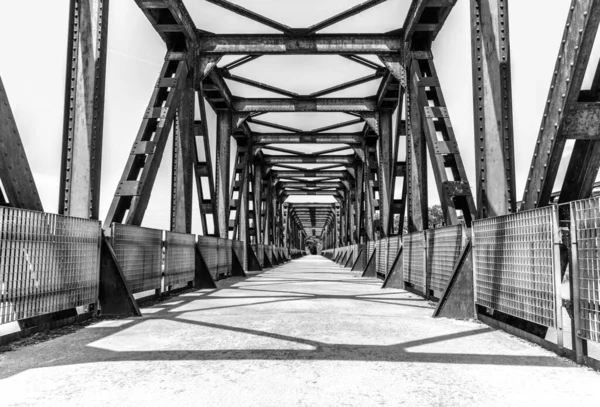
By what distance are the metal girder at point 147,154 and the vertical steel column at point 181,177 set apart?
832 mm

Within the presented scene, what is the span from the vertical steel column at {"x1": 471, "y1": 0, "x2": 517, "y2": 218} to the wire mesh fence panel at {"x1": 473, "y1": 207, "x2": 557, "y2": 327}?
0.71 meters

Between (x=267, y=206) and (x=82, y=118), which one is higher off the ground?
(x=267, y=206)

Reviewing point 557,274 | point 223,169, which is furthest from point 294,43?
point 557,274

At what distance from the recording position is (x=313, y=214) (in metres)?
60.8

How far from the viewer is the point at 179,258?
9094 mm

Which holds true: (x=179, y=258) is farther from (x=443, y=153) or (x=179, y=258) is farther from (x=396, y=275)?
(x=443, y=153)

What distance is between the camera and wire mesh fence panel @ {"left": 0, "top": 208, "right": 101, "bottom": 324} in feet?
13.0

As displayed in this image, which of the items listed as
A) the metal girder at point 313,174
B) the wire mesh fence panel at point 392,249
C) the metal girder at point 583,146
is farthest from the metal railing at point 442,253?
the metal girder at point 313,174

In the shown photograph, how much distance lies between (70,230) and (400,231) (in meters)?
8.37

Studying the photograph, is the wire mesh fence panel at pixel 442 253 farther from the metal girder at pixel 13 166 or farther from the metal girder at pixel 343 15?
the metal girder at pixel 343 15

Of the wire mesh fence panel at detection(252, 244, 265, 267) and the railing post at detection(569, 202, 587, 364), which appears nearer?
the railing post at detection(569, 202, 587, 364)

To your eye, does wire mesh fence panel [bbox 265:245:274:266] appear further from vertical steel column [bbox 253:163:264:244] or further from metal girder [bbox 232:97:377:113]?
metal girder [bbox 232:97:377:113]

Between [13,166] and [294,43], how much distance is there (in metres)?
8.53

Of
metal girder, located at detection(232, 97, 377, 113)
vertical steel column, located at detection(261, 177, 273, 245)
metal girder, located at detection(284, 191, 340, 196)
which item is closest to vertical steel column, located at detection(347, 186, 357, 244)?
vertical steel column, located at detection(261, 177, 273, 245)
